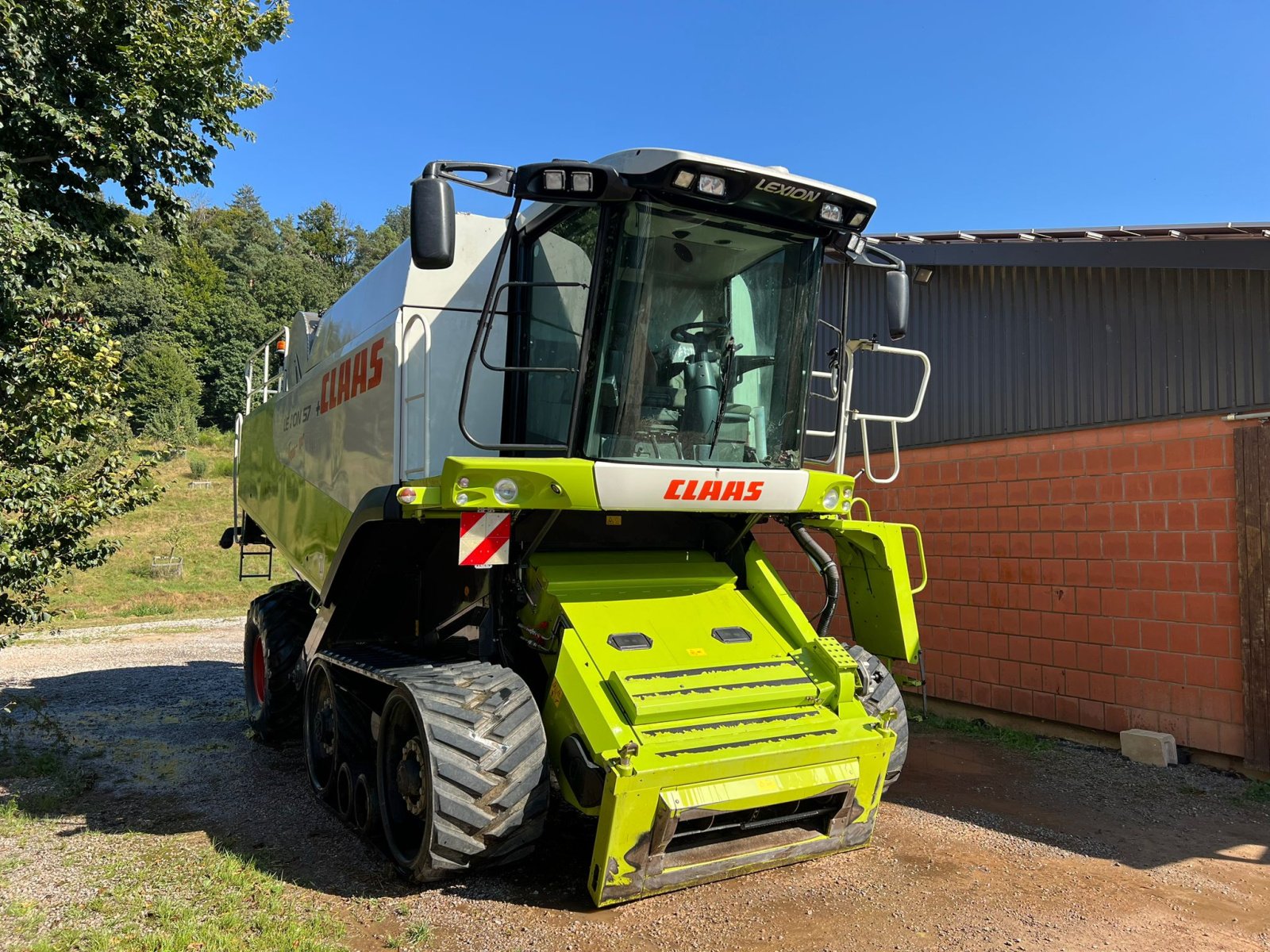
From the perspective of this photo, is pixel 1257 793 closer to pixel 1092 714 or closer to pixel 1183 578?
pixel 1092 714

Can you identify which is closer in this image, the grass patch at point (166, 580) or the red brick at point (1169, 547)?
the red brick at point (1169, 547)

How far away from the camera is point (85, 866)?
4359 millimetres

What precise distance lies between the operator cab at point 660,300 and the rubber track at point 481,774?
114cm

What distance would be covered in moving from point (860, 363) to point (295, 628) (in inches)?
231

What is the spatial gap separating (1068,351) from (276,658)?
6568 millimetres

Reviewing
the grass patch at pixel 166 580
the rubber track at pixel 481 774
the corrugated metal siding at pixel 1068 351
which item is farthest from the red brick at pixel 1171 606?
the grass patch at pixel 166 580

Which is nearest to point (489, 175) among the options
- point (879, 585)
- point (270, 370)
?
point (879, 585)

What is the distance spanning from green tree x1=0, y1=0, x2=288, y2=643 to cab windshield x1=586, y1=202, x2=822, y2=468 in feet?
12.5

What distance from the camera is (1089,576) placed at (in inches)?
272

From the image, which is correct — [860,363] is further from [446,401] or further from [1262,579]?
[446,401]

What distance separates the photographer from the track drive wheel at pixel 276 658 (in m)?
6.82

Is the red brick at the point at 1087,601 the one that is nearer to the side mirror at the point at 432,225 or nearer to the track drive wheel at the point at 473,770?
the track drive wheel at the point at 473,770

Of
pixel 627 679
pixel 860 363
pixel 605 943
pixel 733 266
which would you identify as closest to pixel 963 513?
pixel 860 363

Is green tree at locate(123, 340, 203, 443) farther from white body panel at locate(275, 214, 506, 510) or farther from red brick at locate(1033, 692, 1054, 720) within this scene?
red brick at locate(1033, 692, 1054, 720)
